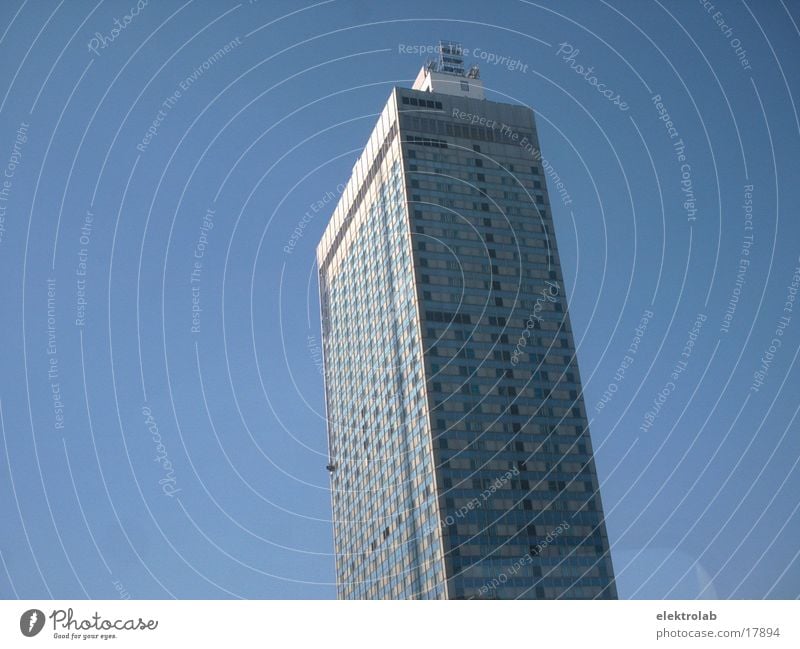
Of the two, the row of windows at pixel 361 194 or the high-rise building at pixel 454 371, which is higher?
the row of windows at pixel 361 194

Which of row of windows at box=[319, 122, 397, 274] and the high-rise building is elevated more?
row of windows at box=[319, 122, 397, 274]

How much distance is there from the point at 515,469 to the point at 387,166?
75.8ft

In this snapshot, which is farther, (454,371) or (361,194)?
(361,194)

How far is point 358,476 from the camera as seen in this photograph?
61.5 m

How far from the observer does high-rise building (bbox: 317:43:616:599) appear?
188ft

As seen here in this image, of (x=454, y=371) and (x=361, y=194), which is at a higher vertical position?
(x=361, y=194)

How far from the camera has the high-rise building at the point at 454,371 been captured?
57.3 metres

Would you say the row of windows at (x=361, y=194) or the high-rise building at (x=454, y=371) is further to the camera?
the row of windows at (x=361, y=194)

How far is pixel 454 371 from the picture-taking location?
61.7 meters

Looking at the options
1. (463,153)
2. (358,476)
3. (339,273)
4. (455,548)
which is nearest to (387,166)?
(463,153)

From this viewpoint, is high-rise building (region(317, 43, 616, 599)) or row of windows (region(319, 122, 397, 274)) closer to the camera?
high-rise building (region(317, 43, 616, 599))
